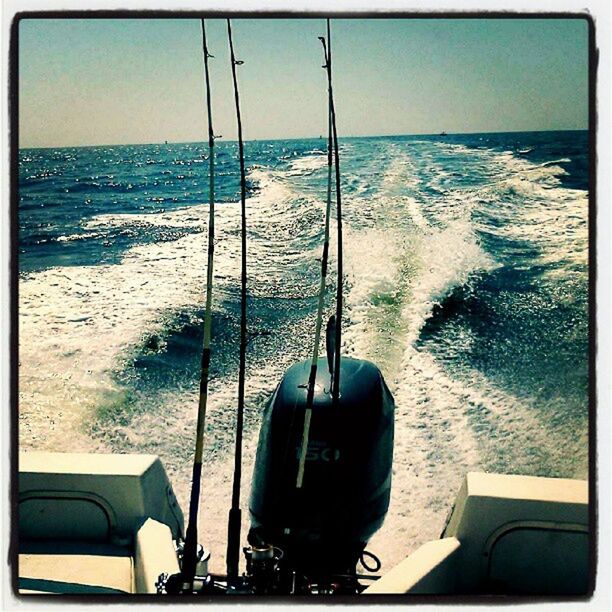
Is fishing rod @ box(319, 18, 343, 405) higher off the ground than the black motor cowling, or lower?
higher

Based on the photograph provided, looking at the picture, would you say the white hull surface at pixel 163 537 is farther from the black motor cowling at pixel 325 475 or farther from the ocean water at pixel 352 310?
the ocean water at pixel 352 310

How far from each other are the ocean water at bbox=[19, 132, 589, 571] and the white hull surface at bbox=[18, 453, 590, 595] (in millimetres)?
983

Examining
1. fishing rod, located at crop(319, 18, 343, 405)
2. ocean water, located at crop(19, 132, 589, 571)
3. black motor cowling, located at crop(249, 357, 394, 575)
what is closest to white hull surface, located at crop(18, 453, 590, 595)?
black motor cowling, located at crop(249, 357, 394, 575)

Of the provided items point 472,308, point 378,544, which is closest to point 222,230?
point 472,308

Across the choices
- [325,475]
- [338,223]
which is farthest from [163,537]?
[338,223]

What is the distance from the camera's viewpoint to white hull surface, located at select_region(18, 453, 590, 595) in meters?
1.57

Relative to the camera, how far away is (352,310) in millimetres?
4832

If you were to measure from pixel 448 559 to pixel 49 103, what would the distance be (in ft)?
10.3

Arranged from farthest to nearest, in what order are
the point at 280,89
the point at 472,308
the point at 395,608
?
the point at 472,308
the point at 280,89
the point at 395,608

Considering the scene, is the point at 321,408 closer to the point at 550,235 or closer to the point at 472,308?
the point at 472,308

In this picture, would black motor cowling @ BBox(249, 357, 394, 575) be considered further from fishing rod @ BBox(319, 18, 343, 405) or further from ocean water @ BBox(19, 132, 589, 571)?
ocean water @ BBox(19, 132, 589, 571)

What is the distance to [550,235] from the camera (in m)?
5.79

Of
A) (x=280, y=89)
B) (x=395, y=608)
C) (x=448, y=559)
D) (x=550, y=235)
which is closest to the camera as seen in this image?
(x=395, y=608)

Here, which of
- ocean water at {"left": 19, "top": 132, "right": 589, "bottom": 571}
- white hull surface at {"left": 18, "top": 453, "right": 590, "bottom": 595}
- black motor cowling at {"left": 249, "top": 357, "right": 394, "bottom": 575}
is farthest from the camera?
ocean water at {"left": 19, "top": 132, "right": 589, "bottom": 571}
